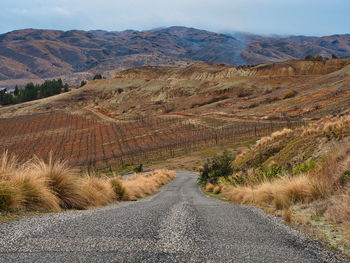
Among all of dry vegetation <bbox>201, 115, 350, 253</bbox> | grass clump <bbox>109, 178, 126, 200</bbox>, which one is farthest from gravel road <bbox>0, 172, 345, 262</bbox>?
grass clump <bbox>109, 178, 126, 200</bbox>

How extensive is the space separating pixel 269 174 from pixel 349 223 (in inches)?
317

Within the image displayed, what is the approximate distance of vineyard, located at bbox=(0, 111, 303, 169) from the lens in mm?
55725

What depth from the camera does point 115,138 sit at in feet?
234

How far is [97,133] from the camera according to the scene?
79.0m

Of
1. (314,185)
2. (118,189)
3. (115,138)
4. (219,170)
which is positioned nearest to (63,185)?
(118,189)

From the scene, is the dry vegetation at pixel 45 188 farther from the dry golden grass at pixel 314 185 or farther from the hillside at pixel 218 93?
the hillside at pixel 218 93

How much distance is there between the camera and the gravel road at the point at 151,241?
11.9 feet

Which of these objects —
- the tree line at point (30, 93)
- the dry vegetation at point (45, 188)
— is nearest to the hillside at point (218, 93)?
the tree line at point (30, 93)

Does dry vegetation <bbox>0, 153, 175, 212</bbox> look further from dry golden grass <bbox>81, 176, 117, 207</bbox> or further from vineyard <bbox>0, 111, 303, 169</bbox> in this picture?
vineyard <bbox>0, 111, 303, 169</bbox>

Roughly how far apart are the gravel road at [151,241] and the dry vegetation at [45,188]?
0.98m

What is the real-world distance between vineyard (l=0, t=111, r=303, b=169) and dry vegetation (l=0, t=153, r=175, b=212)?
39.1 m

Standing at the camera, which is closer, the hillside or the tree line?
the hillside

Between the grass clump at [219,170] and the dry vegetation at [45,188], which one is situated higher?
the dry vegetation at [45,188]

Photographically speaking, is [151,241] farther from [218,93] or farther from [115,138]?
[218,93]
